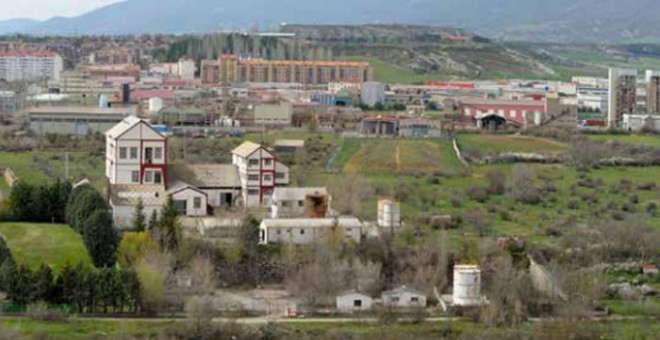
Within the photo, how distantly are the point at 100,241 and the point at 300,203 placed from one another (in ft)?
11.8

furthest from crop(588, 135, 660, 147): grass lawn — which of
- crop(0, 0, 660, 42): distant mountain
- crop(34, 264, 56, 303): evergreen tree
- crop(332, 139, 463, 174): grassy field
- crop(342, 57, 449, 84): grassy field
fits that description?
crop(0, 0, 660, 42): distant mountain

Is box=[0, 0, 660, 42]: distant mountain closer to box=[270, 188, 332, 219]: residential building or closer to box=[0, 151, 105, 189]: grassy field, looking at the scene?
box=[0, 151, 105, 189]: grassy field

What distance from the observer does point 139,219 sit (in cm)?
1836

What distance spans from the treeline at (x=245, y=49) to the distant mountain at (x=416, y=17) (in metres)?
50.5

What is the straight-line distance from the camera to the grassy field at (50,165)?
2442 cm

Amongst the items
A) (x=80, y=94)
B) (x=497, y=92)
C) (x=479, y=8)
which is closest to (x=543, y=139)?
(x=497, y=92)

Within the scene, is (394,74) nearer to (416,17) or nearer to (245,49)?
(245,49)

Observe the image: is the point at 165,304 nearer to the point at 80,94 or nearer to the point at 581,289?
the point at 581,289

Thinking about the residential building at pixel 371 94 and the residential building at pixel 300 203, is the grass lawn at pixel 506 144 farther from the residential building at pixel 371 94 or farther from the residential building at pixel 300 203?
the residential building at pixel 300 203

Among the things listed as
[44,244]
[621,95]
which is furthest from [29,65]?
[44,244]

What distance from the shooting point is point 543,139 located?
115 feet

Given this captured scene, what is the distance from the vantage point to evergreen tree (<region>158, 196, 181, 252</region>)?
56.9ft

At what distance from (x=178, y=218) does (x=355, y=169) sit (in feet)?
27.8

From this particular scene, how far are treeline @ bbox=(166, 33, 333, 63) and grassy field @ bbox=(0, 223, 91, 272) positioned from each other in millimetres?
39391
